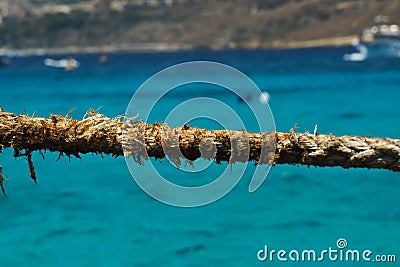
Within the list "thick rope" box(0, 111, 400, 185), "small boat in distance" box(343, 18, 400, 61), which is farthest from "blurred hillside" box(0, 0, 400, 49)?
"thick rope" box(0, 111, 400, 185)

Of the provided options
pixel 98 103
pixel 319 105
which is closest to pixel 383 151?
pixel 319 105

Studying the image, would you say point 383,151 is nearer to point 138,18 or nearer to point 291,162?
point 291,162

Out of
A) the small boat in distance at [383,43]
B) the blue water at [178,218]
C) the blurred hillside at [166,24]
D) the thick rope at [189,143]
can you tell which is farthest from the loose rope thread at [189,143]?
the blurred hillside at [166,24]

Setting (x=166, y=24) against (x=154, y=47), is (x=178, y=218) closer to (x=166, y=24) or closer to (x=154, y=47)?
(x=154, y=47)

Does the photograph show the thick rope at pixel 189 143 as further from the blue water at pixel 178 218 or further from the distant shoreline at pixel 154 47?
the distant shoreline at pixel 154 47

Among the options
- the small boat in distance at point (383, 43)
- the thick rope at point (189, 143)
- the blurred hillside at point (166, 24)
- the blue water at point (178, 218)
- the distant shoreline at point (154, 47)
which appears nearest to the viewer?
the thick rope at point (189, 143)

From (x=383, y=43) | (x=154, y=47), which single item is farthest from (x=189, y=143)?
(x=154, y=47)
